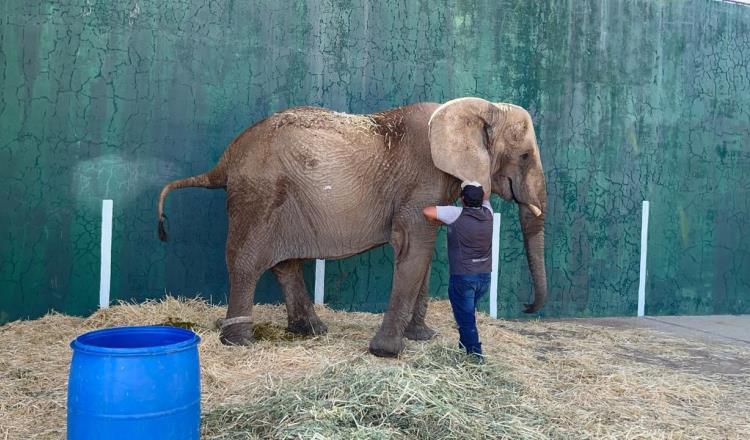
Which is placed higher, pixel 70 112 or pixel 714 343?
pixel 70 112

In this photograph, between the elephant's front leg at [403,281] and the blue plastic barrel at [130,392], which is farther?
the elephant's front leg at [403,281]

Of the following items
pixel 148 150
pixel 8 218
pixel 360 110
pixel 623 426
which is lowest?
pixel 623 426

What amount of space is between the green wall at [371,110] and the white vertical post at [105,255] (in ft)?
0.30

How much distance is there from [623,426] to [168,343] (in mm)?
3027

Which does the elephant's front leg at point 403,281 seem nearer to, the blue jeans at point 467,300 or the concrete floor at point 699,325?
the blue jeans at point 467,300

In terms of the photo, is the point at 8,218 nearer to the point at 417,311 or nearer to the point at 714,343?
the point at 417,311

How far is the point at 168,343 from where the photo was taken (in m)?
3.96

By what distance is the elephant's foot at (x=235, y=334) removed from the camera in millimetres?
6793

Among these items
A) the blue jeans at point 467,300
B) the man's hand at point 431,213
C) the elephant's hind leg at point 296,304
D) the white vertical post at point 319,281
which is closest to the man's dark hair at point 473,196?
the man's hand at point 431,213

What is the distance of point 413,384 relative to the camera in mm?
4746

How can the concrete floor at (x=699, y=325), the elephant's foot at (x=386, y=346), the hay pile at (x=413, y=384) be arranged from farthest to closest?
the concrete floor at (x=699, y=325) → the elephant's foot at (x=386, y=346) → the hay pile at (x=413, y=384)

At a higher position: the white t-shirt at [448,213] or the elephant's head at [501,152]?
the elephant's head at [501,152]

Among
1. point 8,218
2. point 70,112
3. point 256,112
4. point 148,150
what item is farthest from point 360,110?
point 8,218

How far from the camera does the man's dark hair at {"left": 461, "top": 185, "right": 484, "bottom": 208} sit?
6.06m
